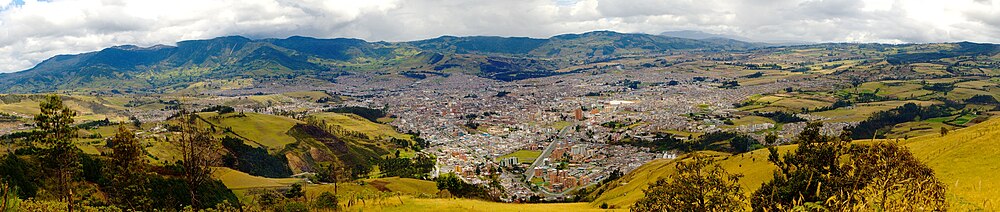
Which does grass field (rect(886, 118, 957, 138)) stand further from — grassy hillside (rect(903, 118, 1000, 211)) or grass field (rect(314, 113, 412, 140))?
grass field (rect(314, 113, 412, 140))

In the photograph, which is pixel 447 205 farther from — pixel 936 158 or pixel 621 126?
pixel 621 126

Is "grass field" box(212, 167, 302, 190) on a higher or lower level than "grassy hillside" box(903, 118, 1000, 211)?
lower

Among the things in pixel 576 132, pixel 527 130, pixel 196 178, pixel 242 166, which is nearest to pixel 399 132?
pixel 527 130

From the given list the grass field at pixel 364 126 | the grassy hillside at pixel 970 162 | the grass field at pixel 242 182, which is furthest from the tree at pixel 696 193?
the grass field at pixel 364 126

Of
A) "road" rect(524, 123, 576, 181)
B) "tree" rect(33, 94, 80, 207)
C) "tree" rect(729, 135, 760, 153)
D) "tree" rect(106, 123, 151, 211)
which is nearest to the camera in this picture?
"tree" rect(106, 123, 151, 211)

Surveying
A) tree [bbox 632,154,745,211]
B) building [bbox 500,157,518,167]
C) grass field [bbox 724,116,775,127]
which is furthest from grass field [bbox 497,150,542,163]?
tree [bbox 632,154,745,211]

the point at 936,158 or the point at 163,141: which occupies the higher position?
the point at 936,158
